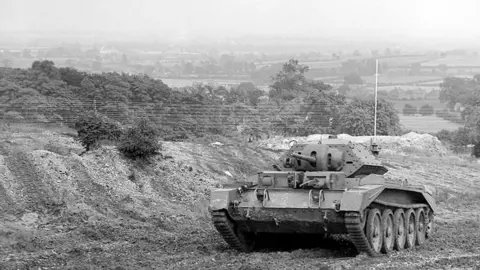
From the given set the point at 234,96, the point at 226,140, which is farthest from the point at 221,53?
the point at 226,140

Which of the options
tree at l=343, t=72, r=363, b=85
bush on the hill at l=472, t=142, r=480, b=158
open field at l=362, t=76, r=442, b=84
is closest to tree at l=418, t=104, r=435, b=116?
tree at l=343, t=72, r=363, b=85

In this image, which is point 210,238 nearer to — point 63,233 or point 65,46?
point 63,233

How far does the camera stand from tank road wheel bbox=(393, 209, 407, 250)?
2108 centimetres

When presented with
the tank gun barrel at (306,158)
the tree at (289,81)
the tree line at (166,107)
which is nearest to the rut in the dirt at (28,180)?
the tank gun barrel at (306,158)

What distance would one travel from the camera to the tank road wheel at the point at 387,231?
67.0 ft

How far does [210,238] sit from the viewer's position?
22109mm

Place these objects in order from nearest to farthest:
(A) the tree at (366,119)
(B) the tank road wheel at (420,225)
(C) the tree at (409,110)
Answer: (B) the tank road wheel at (420,225) < (A) the tree at (366,119) < (C) the tree at (409,110)

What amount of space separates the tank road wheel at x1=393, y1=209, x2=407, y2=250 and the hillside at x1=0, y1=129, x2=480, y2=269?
0.65m

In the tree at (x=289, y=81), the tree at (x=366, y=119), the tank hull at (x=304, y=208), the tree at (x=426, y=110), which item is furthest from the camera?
the tree at (x=426, y=110)

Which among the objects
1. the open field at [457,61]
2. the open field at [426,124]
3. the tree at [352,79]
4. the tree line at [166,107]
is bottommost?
the open field at [457,61]

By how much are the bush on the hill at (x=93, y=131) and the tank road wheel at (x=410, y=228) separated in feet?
35.6

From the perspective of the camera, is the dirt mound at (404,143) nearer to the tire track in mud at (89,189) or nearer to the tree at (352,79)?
the tire track in mud at (89,189)

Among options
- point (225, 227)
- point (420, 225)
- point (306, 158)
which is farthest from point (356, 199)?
point (420, 225)

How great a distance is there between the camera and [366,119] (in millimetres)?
53250
